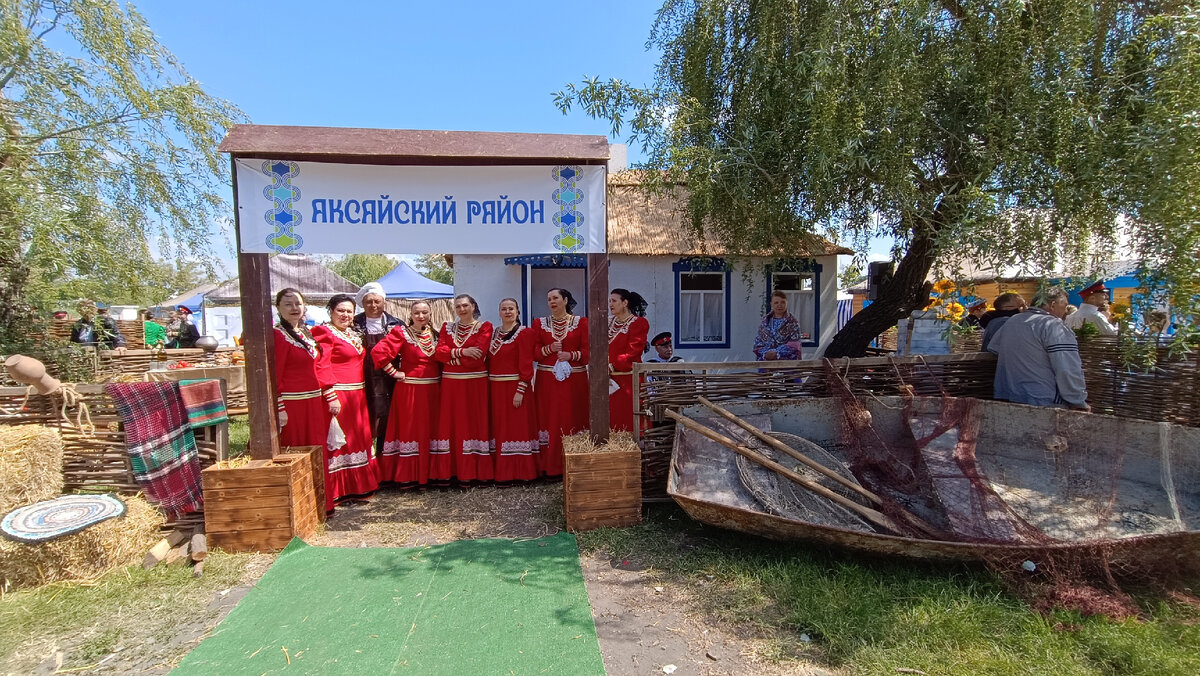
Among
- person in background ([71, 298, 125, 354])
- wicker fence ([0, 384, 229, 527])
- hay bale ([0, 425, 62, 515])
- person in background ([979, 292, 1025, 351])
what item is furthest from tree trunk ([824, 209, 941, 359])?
person in background ([71, 298, 125, 354])

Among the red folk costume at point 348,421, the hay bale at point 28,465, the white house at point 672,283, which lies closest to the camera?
the hay bale at point 28,465

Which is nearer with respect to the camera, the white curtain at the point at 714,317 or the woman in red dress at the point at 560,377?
the woman in red dress at the point at 560,377

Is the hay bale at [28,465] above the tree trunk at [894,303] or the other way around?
the other way around

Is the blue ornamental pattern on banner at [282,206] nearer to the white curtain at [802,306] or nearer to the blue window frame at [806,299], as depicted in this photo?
the blue window frame at [806,299]

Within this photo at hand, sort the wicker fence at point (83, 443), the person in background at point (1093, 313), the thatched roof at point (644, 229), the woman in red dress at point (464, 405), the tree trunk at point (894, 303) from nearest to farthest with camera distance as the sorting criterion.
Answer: the wicker fence at point (83, 443), the woman in red dress at point (464, 405), the person in background at point (1093, 313), the tree trunk at point (894, 303), the thatched roof at point (644, 229)

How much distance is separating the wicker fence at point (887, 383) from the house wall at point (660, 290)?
17.8 feet

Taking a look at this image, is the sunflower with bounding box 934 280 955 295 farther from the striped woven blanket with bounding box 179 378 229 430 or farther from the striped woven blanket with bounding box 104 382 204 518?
the striped woven blanket with bounding box 104 382 204 518

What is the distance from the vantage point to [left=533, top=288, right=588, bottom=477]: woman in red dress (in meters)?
5.04

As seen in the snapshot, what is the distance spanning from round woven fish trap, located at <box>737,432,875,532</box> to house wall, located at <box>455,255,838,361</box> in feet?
21.5

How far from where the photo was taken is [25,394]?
147 inches

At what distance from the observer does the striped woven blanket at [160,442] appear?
368 centimetres

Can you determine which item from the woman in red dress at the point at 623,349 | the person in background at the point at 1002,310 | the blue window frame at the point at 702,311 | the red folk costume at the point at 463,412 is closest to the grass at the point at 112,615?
the red folk costume at the point at 463,412

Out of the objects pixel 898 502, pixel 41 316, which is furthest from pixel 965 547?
pixel 41 316

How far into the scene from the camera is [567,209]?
161 inches
